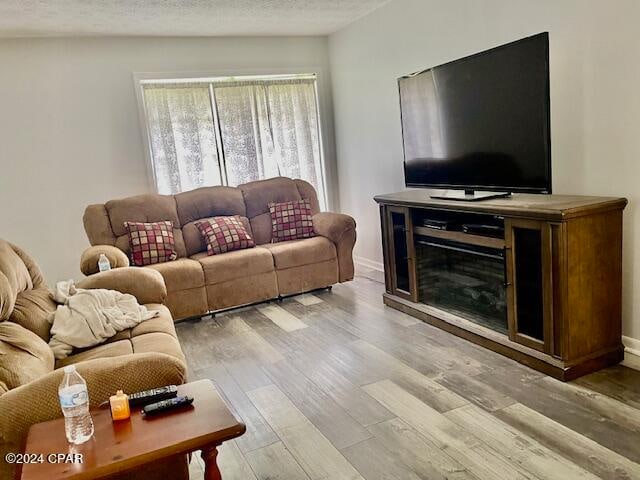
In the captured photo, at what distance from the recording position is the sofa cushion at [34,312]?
2.36 m

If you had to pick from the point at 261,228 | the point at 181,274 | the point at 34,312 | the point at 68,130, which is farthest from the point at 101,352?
the point at 68,130

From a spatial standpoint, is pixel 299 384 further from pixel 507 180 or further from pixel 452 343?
pixel 507 180

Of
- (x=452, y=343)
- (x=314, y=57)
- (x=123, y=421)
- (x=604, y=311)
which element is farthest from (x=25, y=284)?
(x=314, y=57)

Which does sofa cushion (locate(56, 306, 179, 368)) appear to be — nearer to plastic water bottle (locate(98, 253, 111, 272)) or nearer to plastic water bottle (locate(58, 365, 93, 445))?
plastic water bottle (locate(58, 365, 93, 445))

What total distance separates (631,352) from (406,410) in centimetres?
126

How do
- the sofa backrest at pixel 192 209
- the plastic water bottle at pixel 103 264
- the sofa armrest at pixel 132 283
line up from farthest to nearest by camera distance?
the sofa backrest at pixel 192 209
the plastic water bottle at pixel 103 264
the sofa armrest at pixel 132 283

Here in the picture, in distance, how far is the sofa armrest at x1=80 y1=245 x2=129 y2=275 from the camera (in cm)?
377

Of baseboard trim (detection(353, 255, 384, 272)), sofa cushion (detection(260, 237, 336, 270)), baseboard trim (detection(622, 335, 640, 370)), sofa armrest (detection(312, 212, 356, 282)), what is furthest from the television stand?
baseboard trim (detection(353, 255, 384, 272))

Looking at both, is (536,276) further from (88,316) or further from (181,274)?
(181,274)

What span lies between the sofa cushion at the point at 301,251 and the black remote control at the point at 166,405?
2777mm

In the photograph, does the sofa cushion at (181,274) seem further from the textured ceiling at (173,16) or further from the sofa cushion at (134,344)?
the textured ceiling at (173,16)

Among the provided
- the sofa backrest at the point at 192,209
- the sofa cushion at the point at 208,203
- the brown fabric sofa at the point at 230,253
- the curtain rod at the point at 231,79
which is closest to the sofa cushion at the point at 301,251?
the brown fabric sofa at the point at 230,253

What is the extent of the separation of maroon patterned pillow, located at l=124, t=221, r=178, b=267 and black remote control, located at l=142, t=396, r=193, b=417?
274 centimetres

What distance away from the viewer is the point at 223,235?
4492 millimetres
